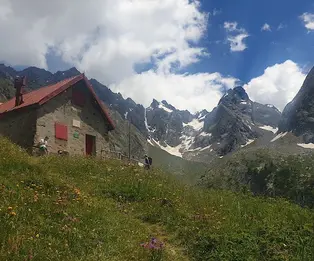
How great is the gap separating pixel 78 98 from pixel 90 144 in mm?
3848

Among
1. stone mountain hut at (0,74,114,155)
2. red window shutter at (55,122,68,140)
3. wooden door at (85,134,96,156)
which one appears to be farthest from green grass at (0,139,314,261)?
wooden door at (85,134,96,156)

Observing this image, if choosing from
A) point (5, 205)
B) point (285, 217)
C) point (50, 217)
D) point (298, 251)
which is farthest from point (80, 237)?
point (285, 217)

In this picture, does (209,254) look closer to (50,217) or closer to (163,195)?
(50,217)

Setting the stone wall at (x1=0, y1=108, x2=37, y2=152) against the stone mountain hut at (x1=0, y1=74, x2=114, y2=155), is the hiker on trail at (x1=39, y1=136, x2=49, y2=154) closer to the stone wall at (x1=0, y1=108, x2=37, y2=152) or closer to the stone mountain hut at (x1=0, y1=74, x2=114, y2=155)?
the stone mountain hut at (x1=0, y1=74, x2=114, y2=155)

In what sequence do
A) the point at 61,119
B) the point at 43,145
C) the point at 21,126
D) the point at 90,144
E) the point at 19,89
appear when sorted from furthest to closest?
the point at 90,144, the point at 19,89, the point at 61,119, the point at 21,126, the point at 43,145

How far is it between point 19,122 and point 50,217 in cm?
2102

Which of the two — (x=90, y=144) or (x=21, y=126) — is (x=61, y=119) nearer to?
(x=21, y=126)

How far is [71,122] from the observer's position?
30.7 meters

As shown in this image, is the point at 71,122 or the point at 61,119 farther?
the point at 71,122

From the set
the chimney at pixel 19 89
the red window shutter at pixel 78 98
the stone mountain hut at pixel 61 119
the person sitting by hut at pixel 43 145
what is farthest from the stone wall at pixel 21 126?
the red window shutter at pixel 78 98

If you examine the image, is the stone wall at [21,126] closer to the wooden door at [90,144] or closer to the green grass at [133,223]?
the wooden door at [90,144]

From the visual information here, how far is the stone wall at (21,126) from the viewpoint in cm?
2759

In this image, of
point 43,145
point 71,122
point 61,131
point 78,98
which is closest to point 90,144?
point 71,122

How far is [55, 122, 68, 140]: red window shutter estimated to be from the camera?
95.5 feet
